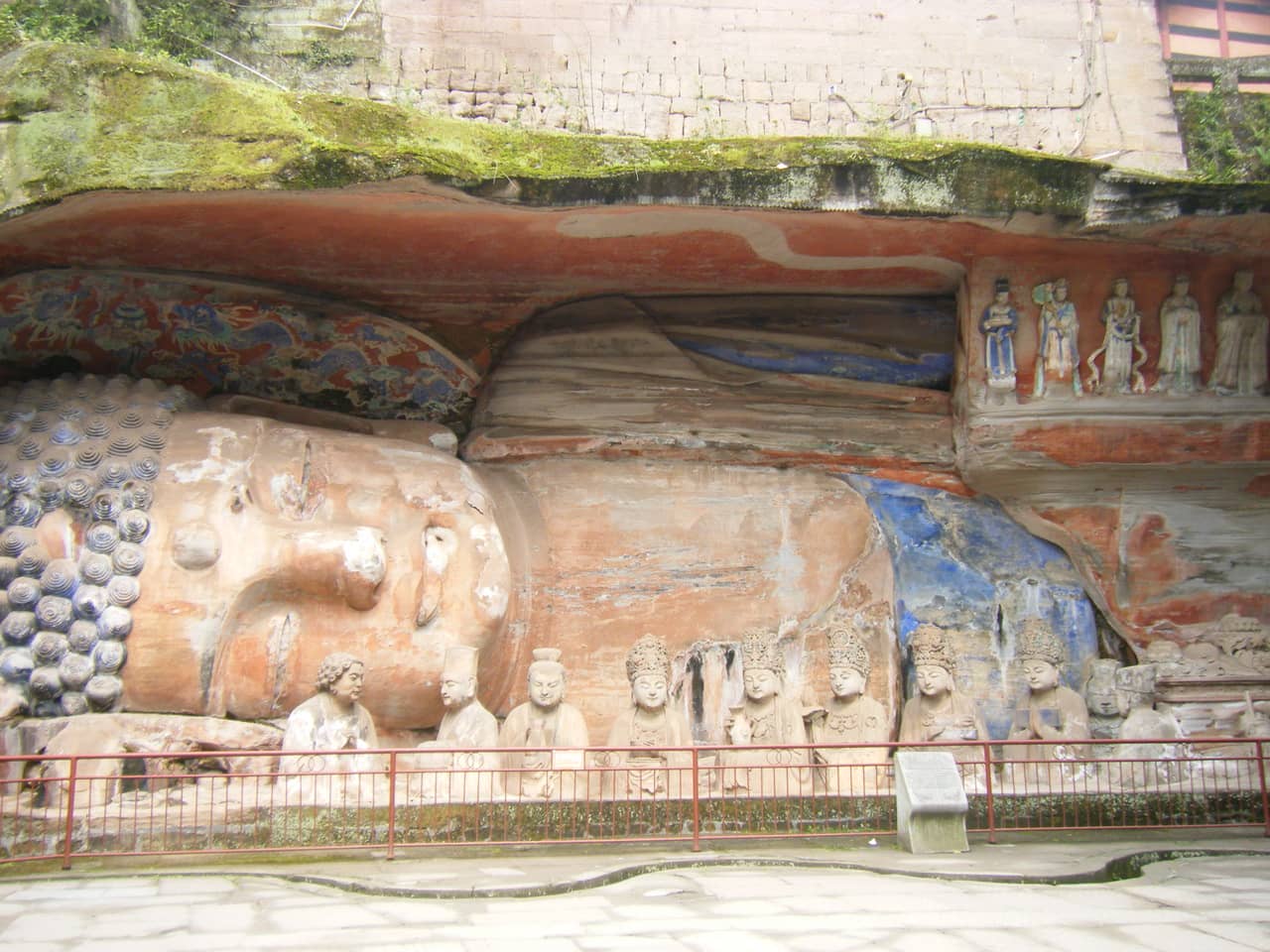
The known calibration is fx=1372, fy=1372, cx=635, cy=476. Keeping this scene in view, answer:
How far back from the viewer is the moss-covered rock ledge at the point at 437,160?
6.99m

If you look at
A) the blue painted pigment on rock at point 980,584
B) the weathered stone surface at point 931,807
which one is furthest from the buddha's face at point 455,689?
the blue painted pigment on rock at point 980,584

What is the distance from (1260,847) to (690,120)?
6608mm

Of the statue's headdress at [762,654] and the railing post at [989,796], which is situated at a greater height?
the statue's headdress at [762,654]

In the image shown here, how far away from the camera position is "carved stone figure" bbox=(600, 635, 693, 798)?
7.69 metres

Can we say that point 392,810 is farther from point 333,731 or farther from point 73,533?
point 73,533

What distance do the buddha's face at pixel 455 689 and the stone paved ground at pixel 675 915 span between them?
6.32 ft

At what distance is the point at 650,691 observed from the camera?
7988 mm

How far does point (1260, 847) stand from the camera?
265 inches

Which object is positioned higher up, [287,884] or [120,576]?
[120,576]

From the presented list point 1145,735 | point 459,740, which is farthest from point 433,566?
point 1145,735

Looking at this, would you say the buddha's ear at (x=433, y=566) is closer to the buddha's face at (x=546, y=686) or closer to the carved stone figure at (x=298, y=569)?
the carved stone figure at (x=298, y=569)

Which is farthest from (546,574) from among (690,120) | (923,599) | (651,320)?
Result: (690,120)

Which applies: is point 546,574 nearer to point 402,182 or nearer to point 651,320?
point 651,320

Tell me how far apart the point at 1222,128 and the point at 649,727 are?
670cm
